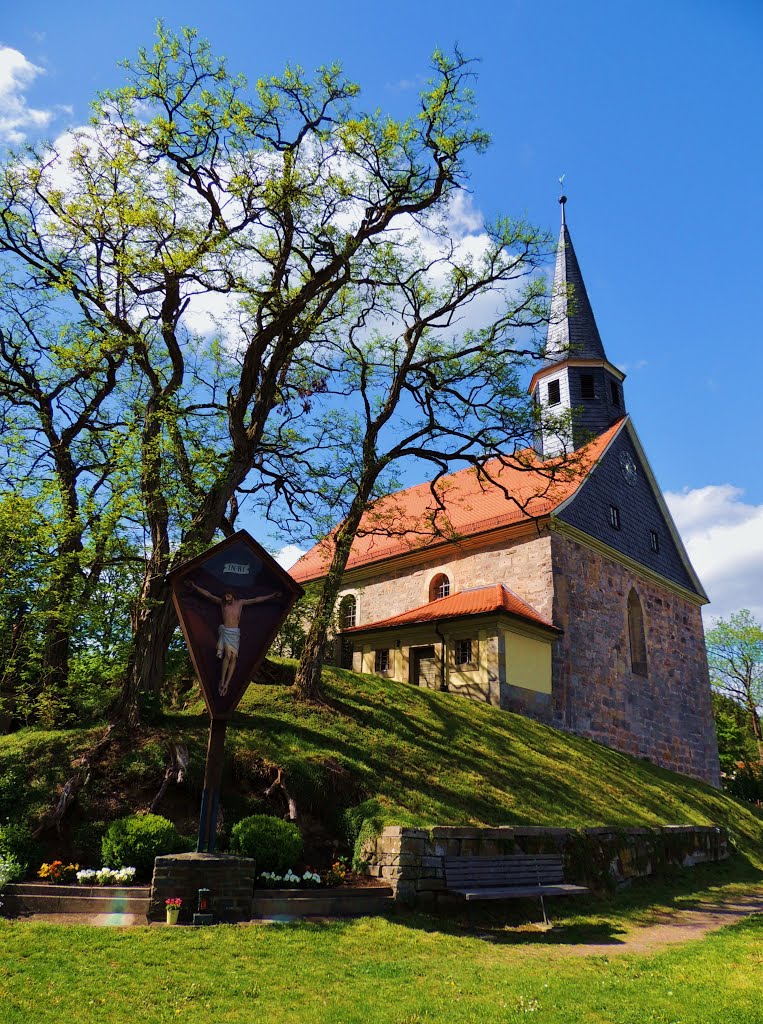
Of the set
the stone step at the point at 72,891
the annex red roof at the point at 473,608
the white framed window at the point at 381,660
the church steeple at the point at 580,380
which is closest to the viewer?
the stone step at the point at 72,891

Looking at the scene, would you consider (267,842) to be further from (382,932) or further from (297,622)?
(297,622)

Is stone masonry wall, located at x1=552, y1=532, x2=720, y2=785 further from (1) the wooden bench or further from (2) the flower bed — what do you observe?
(2) the flower bed

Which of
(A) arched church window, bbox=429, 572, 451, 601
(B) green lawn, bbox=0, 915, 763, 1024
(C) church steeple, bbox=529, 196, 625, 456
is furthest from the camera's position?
(C) church steeple, bbox=529, 196, 625, 456

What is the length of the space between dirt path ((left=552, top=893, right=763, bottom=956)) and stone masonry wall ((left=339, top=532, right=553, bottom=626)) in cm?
1033

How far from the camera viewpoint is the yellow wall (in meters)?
18.7

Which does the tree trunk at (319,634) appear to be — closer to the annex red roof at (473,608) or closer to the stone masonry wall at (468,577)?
the annex red roof at (473,608)

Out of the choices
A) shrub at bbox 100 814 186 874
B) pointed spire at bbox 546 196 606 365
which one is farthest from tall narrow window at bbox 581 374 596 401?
shrub at bbox 100 814 186 874

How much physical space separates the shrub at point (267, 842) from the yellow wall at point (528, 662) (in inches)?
433

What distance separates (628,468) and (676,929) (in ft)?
63.6

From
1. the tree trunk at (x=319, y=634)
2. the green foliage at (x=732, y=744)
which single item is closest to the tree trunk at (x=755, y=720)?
the green foliage at (x=732, y=744)

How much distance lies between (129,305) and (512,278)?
27.0ft

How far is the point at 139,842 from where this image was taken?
7.90 m

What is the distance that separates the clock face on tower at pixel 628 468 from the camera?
25.8m

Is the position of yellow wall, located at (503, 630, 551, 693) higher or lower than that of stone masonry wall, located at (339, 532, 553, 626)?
lower
